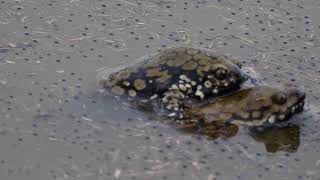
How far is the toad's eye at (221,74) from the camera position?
6684 mm

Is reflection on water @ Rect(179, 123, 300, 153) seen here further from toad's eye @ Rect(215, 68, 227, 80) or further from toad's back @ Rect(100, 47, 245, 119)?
toad's eye @ Rect(215, 68, 227, 80)

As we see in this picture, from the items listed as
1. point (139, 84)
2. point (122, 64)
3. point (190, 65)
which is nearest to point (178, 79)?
point (190, 65)

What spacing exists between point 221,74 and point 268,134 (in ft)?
1.98

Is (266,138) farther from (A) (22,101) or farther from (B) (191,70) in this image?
(A) (22,101)

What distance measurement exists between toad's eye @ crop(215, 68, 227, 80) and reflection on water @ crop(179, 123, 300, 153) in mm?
383

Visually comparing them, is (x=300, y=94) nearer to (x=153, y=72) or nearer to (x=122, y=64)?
(x=153, y=72)

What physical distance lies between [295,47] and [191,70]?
151cm

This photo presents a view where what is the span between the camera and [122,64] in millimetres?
7273

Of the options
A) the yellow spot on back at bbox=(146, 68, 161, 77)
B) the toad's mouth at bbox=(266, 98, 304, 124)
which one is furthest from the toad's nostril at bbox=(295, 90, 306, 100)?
the yellow spot on back at bbox=(146, 68, 161, 77)

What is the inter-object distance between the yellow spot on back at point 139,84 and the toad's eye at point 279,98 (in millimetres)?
1015

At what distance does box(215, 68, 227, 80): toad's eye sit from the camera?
263 inches

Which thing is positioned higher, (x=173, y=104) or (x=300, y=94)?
(x=300, y=94)

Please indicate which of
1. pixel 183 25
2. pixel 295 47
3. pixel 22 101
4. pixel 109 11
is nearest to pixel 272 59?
pixel 295 47

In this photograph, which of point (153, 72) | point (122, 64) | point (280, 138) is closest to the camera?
point (280, 138)
